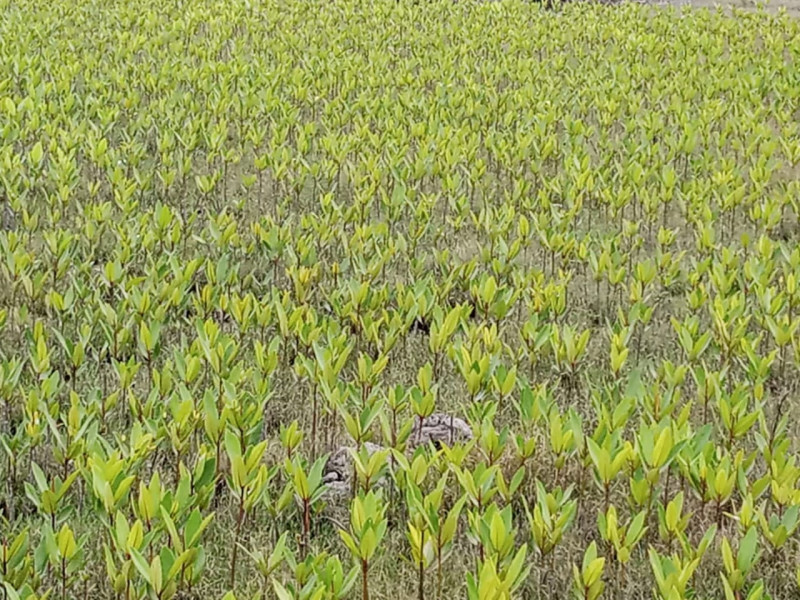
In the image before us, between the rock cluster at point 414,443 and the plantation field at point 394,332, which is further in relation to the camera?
the rock cluster at point 414,443

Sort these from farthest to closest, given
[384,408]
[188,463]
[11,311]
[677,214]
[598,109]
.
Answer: [598,109] → [677,214] → [11,311] → [384,408] → [188,463]

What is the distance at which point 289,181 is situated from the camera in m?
5.43

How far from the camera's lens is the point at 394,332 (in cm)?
308

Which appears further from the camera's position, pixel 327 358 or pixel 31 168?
pixel 31 168

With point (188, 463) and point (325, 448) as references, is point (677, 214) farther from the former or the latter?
point (188, 463)

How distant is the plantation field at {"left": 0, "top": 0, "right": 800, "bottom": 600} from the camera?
217cm

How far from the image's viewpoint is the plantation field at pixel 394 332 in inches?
85.6

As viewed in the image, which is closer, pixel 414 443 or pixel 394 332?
pixel 414 443

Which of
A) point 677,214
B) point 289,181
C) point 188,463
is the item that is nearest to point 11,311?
point 188,463

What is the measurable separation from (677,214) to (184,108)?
3.51 m

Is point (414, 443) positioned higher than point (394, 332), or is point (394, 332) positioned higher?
point (394, 332)

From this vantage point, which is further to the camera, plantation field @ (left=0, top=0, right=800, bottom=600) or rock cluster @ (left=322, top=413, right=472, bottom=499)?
rock cluster @ (left=322, top=413, right=472, bottom=499)

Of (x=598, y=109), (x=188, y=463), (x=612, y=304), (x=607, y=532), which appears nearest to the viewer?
(x=607, y=532)

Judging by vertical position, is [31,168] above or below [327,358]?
below
